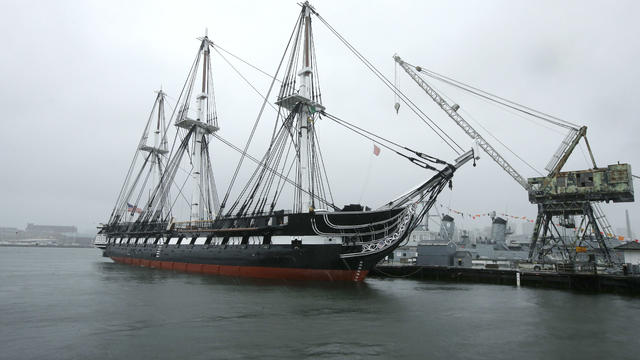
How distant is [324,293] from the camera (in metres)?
25.5

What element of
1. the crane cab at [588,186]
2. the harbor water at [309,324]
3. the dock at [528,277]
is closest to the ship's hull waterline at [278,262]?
the harbor water at [309,324]

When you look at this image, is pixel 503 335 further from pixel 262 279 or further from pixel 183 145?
pixel 183 145

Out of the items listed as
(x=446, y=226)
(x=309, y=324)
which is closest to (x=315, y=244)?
(x=309, y=324)

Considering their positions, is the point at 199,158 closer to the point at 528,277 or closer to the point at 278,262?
the point at 278,262

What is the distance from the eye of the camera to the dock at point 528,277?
92.5 feet

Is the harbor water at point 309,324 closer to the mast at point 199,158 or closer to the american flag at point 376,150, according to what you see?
the american flag at point 376,150

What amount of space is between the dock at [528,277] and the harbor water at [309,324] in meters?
1.55

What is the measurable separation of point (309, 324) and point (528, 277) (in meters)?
23.9

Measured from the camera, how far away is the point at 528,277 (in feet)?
108

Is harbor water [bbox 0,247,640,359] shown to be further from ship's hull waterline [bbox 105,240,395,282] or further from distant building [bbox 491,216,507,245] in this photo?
distant building [bbox 491,216,507,245]

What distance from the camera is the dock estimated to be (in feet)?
92.5

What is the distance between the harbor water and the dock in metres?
1.55

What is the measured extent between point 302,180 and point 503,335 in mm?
21855

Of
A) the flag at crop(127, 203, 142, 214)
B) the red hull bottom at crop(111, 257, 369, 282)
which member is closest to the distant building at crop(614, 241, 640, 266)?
the red hull bottom at crop(111, 257, 369, 282)
